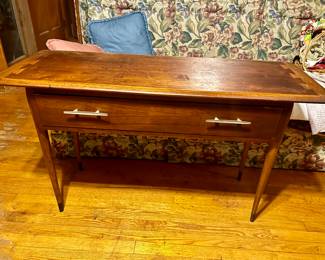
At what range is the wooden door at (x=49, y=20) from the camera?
3.21m

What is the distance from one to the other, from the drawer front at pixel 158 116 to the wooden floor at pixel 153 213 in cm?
54

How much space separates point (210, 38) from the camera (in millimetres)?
1852

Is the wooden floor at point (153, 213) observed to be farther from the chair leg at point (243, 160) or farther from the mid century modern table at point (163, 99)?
the mid century modern table at point (163, 99)

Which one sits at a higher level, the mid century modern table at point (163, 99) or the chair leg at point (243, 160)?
the mid century modern table at point (163, 99)

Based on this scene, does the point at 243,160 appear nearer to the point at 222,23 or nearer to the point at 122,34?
the point at 222,23

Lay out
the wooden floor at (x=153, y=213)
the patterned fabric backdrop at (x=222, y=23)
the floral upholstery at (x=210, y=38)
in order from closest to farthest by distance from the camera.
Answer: the wooden floor at (x=153, y=213) → the floral upholstery at (x=210, y=38) → the patterned fabric backdrop at (x=222, y=23)

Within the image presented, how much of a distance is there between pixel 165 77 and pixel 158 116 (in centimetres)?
A: 16

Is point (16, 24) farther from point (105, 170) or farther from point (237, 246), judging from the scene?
point (237, 246)

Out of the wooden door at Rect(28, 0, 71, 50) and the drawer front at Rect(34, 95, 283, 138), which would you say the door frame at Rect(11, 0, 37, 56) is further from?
the drawer front at Rect(34, 95, 283, 138)

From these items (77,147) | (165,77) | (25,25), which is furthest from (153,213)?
(25,25)

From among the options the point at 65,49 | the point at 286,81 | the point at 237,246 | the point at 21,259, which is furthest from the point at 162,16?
the point at 21,259

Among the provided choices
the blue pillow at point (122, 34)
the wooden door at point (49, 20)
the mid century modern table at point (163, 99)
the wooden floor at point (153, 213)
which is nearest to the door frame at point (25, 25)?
the wooden door at point (49, 20)

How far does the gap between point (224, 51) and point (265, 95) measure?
1126 millimetres

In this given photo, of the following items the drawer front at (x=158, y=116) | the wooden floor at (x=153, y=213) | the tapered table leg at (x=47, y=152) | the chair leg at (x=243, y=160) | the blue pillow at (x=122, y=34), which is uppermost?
the blue pillow at (x=122, y=34)
